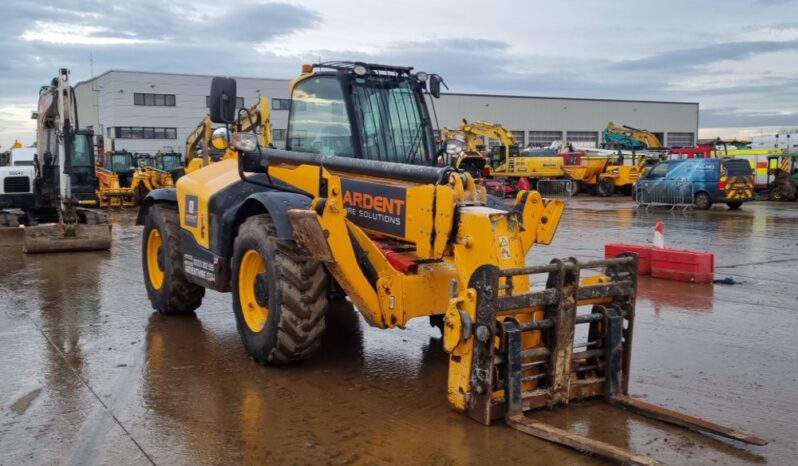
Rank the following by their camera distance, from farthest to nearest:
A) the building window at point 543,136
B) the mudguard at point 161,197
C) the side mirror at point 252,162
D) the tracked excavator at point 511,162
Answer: the building window at point 543,136, the tracked excavator at point 511,162, the mudguard at point 161,197, the side mirror at point 252,162

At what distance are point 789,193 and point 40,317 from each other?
2905cm

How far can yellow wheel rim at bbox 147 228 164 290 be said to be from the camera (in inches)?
345

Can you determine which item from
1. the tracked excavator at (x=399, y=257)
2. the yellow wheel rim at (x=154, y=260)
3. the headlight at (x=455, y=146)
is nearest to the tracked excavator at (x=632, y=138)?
the yellow wheel rim at (x=154, y=260)

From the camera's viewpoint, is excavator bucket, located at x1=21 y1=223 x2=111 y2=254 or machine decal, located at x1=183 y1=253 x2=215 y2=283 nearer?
machine decal, located at x1=183 y1=253 x2=215 y2=283

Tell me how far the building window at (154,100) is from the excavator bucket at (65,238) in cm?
4217

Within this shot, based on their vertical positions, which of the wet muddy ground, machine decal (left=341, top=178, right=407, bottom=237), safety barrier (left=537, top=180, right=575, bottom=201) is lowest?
safety barrier (left=537, top=180, right=575, bottom=201)

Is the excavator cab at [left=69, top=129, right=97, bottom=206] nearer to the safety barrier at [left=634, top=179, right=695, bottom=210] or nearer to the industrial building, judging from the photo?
the industrial building

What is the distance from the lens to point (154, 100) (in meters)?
54.7

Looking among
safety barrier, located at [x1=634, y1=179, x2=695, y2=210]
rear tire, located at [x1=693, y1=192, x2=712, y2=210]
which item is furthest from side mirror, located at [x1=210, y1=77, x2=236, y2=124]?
rear tire, located at [x1=693, y1=192, x2=712, y2=210]

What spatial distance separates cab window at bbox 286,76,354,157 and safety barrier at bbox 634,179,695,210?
69.3 ft

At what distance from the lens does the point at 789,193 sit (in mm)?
29531

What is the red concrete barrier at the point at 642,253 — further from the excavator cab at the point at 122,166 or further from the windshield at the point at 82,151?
the excavator cab at the point at 122,166

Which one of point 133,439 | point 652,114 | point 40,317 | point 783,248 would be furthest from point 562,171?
point 652,114

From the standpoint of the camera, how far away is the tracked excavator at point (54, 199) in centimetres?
1392
